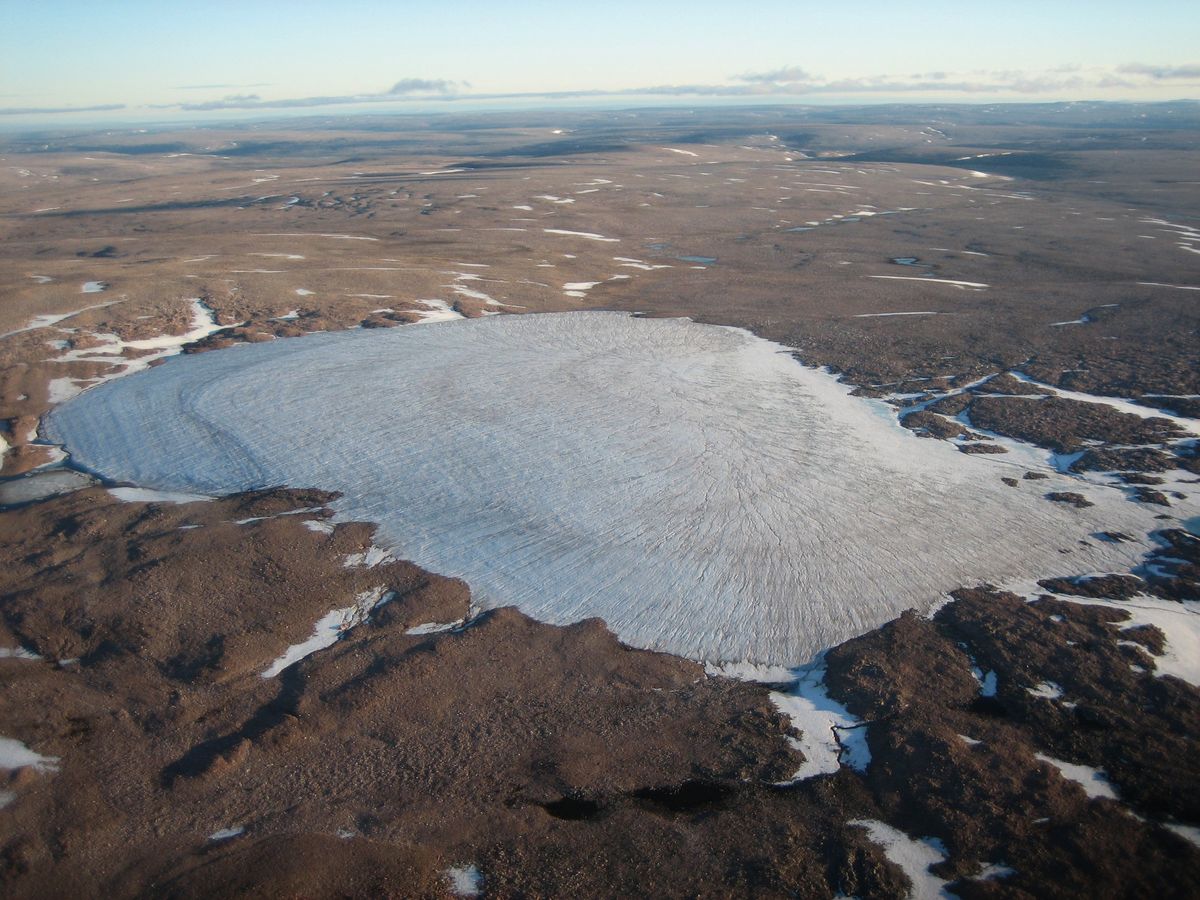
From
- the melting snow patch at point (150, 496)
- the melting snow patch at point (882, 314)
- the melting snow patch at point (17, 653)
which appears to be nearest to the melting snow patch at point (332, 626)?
the melting snow patch at point (17, 653)

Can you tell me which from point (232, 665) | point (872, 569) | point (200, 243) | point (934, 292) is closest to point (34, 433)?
point (232, 665)

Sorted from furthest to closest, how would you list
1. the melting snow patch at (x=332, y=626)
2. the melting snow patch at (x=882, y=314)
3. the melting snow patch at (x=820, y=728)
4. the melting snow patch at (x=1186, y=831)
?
the melting snow patch at (x=882, y=314), the melting snow patch at (x=332, y=626), the melting snow patch at (x=820, y=728), the melting snow patch at (x=1186, y=831)

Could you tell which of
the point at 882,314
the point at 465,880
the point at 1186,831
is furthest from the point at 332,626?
the point at 882,314

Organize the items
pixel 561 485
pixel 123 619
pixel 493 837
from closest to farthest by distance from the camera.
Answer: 1. pixel 493 837
2. pixel 123 619
3. pixel 561 485

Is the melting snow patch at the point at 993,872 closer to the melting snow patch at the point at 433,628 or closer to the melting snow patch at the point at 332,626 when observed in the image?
the melting snow patch at the point at 433,628

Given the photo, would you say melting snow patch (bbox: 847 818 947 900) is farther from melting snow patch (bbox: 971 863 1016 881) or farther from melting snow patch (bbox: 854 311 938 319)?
melting snow patch (bbox: 854 311 938 319)

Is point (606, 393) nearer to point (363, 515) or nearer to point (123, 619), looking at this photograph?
point (363, 515)
